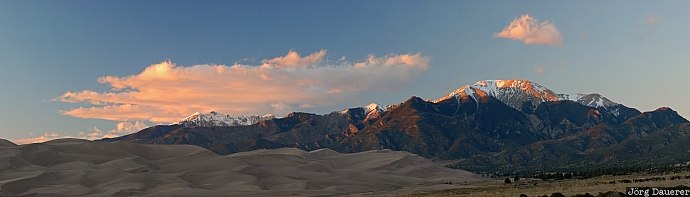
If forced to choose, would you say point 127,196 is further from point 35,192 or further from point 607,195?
point 607,195

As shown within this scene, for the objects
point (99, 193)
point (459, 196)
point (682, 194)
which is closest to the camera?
point (682, 194)

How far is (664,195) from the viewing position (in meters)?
75.6

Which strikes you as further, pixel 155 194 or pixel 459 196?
pixel 155 194

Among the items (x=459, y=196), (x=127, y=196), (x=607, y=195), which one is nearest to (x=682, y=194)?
(x=607, y=195)

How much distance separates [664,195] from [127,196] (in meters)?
152

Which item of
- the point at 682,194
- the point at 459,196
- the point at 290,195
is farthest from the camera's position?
the point at 290,195

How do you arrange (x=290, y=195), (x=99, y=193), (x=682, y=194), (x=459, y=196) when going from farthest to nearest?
(x=99, y=193)
(x=290, y=195)
(x=459, y=196)
(x=682, y=194)

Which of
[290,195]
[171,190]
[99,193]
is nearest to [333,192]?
[290,195]

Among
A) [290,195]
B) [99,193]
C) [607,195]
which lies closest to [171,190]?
[99,193]

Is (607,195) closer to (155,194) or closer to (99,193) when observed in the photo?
(155,194)

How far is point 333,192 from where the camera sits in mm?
198125

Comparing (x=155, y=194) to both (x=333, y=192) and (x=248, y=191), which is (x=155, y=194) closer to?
(x=248, y=191)

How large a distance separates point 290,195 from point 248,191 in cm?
2283

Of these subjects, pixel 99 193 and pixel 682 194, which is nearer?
pixel 682 194
